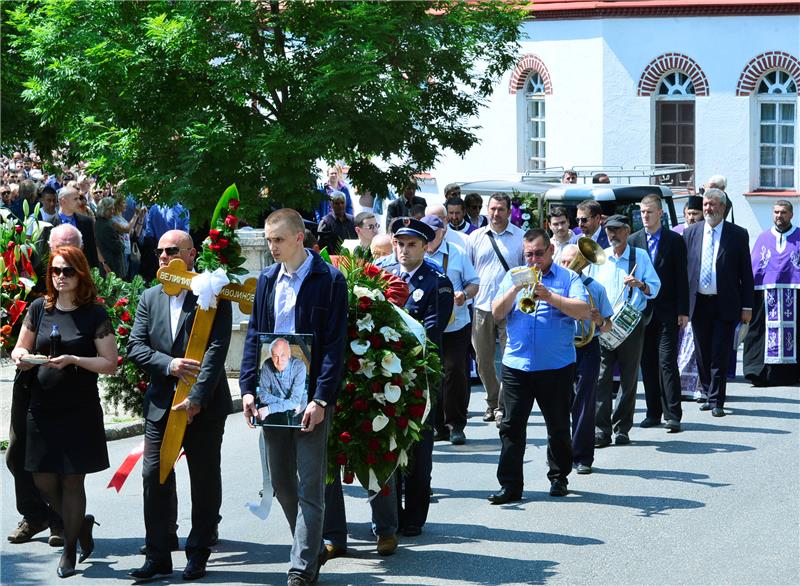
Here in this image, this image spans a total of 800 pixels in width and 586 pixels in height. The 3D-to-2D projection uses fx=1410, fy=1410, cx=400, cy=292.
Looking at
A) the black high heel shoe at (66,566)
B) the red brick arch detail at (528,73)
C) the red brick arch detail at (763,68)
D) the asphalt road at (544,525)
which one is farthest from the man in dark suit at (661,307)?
the red brick arch detail at (528,73)

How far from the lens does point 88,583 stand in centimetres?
783

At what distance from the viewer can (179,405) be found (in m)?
7.88

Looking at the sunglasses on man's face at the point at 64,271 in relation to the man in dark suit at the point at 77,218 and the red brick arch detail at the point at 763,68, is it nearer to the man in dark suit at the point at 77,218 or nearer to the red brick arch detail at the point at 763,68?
the man in dark suit at the point at 77,218

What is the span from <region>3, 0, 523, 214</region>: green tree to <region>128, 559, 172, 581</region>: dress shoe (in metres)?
7.85

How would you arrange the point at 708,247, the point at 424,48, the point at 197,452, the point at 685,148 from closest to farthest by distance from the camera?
the point at 197,452 → the point at 708,247 → the point at 424,48 → the point at 685,148

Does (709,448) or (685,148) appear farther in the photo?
(685,148)

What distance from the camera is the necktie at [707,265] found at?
13.5m

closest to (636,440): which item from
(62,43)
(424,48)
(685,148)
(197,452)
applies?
(197,452)

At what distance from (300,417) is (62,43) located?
29.4ft

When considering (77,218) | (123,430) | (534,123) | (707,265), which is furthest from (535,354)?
(534,123)

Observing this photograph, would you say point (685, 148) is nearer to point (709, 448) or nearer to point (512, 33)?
point (512, 33)

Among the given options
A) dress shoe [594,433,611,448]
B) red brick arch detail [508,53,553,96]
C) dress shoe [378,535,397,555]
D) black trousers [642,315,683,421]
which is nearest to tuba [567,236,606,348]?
dress shoe [594,433,611,448]

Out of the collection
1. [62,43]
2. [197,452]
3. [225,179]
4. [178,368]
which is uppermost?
[62,43]

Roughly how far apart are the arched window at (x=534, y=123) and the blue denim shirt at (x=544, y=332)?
766 inches
